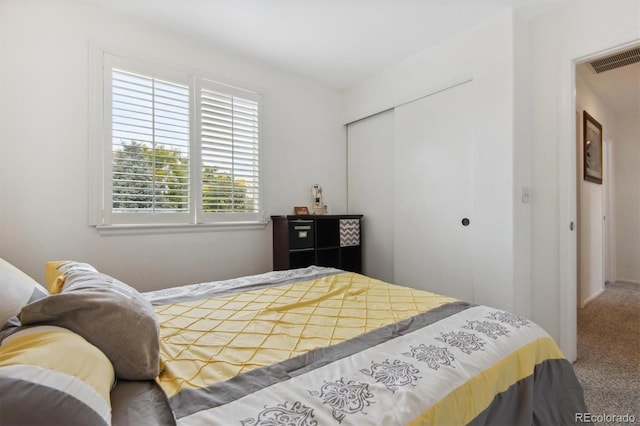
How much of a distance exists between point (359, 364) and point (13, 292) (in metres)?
1.03

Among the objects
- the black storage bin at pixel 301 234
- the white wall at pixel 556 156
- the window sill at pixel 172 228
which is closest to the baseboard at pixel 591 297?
the white wall at pixel 556 156

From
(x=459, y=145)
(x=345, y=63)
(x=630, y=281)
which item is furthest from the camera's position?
(x=630, y=281)

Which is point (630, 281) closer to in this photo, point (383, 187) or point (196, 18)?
point (383, 187)

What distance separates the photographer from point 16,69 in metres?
1.95

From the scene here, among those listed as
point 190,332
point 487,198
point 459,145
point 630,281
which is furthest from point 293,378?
point 630,281

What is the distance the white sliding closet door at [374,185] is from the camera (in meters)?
3.25

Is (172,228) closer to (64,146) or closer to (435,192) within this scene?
(64,146)

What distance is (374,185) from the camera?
Result: 3410 mm

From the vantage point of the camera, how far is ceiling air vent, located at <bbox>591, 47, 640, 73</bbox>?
255cm

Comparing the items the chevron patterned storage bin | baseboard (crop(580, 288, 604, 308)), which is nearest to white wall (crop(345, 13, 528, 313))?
the chevron patterned storage bin

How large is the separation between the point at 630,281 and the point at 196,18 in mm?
6480

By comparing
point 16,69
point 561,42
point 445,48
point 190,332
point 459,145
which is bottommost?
point 190,332

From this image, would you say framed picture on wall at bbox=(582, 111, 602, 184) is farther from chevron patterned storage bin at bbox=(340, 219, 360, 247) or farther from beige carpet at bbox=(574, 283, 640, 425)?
chevron patterned storage bin at bbox=(340, 219, 360, 247)

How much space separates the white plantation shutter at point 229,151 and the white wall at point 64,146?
0.63 feet
